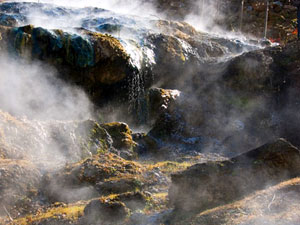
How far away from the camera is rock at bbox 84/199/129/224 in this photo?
5883mm

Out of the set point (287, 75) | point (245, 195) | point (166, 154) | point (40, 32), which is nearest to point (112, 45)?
point (40, 32)

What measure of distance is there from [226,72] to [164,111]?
3267 mm

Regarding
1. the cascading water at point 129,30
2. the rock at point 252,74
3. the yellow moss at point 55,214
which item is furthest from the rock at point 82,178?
the rock at point 252,74

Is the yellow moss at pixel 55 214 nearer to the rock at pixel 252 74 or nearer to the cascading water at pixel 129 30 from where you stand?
the cascading water at pixel 129 30

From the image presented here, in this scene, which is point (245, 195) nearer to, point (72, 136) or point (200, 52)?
point (72, 136)

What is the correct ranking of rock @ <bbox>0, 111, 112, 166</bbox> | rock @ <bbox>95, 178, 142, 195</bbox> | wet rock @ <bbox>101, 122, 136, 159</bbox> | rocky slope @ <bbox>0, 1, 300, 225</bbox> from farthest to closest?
wet rock @ <bbox>101, 122, 136, 159</bbox>
rock @ <bbox>0, 111, 112, 166</bbox>
rock @ <bbox>95, 178, 142, 195</bbox>
rocky slope @ <bbox>0, 1, 300, 225</bbox>

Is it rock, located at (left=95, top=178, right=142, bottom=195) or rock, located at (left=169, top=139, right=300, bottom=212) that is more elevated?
rock, located at (left=169, top=139, right=300, bottom=212)

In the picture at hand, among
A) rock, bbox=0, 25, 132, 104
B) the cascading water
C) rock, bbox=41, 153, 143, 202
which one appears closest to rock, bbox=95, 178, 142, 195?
rock, bbox=41, 153, 143, 202

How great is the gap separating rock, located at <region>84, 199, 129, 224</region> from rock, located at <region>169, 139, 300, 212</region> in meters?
0.97

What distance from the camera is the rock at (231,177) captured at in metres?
6.12

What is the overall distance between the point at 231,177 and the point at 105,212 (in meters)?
2.30

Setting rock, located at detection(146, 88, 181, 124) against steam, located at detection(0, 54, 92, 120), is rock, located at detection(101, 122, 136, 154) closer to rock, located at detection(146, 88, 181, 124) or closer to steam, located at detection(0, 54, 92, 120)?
steam, located at detection(0, 54, 92, 120)

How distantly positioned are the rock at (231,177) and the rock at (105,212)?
0.97m

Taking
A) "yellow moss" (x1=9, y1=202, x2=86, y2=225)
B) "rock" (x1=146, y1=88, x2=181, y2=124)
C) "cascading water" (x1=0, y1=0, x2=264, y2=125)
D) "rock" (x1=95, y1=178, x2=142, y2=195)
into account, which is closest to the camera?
"yellow moss" (x1=9, y1=202, x2=86, y2=225)
